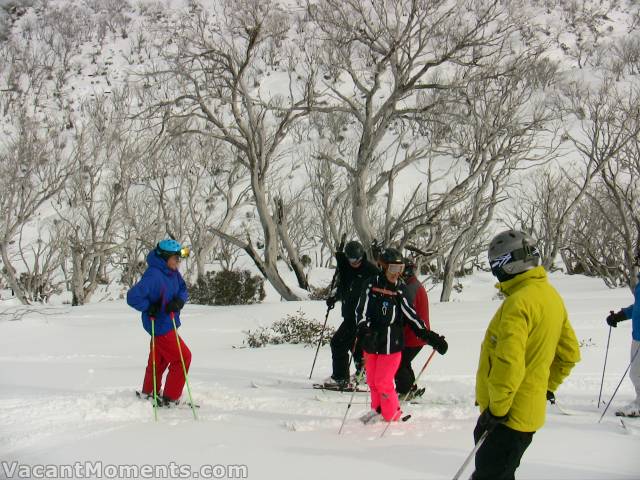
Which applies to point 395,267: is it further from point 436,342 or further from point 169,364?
point 169,364

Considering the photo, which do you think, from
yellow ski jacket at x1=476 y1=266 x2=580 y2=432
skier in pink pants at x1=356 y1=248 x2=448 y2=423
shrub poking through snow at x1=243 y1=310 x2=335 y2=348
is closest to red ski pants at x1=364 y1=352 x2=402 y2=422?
skier in pink pants at x1=356 y1=248 x2=448 y2=423

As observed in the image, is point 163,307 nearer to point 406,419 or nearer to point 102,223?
point 406,419

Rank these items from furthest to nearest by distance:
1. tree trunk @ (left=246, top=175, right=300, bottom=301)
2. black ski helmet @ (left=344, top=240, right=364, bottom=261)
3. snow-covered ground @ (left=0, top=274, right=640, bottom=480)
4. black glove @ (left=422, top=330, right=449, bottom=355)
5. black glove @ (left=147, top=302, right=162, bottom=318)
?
tree trunk @ (left=246, top=175, right=300, bottom=301) → black ski helmet @ (left=344, top=240, right=364, bottom=261) → black glove @ (left=147, top=302, right=162, bottom=318) → black glove @ (left=422, top=330, right=449, bottom=355) → snow-covered ground @ (left=0, top=274, right=640, bottom=480)

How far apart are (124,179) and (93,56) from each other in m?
24.1

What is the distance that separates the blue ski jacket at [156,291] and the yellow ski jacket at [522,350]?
339 cm

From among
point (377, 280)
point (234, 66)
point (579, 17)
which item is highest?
point (579, 17)

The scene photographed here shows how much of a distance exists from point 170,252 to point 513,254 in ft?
11.5

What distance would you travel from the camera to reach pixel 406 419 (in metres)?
4.80

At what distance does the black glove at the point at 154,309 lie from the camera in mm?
5402

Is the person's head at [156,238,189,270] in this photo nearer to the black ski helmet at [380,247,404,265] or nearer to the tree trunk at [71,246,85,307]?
the black ski helmet at [380,247,404,265]

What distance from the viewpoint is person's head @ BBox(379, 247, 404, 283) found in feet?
15.4

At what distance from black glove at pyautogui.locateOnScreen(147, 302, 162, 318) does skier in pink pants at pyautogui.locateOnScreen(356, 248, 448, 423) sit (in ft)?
6.48

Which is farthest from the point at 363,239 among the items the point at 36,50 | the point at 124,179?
the point at 36,50

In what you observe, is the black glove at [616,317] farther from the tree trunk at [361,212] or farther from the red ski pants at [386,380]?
the tree trunk at [361,212]
